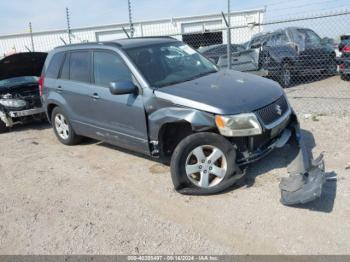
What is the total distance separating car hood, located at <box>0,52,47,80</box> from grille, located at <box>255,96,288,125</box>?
254 inches

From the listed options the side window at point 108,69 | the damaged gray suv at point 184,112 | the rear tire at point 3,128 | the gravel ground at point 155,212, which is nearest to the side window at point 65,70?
the damaged gray suv at point 184,112

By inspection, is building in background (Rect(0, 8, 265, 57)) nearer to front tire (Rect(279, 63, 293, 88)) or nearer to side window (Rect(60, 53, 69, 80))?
front tire (Rect(279, 63, 293, 88))

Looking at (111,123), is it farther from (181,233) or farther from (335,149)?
(335,149)

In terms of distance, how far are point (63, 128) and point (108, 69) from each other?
1.92 meters

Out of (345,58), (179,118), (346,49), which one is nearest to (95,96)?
(179,118)

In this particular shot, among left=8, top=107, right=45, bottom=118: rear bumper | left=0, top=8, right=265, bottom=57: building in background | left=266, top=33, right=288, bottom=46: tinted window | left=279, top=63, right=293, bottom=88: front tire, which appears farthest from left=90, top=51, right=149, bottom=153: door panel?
left=0, top=8, right=265, bottom=57: building in background

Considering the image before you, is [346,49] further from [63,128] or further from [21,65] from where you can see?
[21,65]

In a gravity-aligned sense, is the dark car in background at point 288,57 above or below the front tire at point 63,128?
above

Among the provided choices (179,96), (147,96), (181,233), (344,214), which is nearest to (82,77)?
(147,96)

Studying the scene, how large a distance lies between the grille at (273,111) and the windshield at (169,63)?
122 centimetres

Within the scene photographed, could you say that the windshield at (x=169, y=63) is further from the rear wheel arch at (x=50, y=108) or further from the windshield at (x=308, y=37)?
the windshield at (x=308, y=37)

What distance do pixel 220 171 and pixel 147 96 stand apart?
136cm

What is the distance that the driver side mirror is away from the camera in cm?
493

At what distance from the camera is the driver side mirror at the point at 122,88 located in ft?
16.2
